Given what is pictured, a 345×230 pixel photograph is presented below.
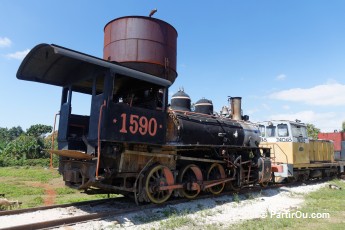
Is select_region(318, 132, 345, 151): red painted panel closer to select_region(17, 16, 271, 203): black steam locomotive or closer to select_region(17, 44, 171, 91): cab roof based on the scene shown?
select_region(17, 16, 271, 203): black steam locomotive

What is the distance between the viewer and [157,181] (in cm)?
765

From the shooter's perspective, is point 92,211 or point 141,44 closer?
point 92,211

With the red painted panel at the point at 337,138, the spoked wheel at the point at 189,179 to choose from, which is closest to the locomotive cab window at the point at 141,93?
the spoked wheel at the point at 189,179

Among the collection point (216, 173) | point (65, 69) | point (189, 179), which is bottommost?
point (189, 179)

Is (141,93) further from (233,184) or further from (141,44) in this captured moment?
(233,184)

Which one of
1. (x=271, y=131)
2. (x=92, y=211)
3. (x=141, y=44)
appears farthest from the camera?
(x=271, y=131)

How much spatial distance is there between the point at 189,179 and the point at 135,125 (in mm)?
2828

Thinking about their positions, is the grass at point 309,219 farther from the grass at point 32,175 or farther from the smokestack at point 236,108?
the grass at point 32,175

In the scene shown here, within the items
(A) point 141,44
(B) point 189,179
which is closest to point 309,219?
Result: (B) point 189,179

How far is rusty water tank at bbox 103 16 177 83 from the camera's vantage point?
870 centimetres

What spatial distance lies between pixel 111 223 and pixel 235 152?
19.8ft

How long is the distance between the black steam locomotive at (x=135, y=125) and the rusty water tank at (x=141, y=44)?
3 centimetres

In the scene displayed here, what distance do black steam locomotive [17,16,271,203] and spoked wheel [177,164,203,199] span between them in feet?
0.10

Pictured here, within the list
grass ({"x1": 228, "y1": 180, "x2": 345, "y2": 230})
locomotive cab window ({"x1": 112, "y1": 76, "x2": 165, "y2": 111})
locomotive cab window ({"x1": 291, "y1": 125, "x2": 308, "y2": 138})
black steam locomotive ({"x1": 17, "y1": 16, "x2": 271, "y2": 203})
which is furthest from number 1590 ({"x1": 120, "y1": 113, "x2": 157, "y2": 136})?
locomotive cab window ({"x1": 291, "y1": 125, "x2": 308, "y2": 138})
